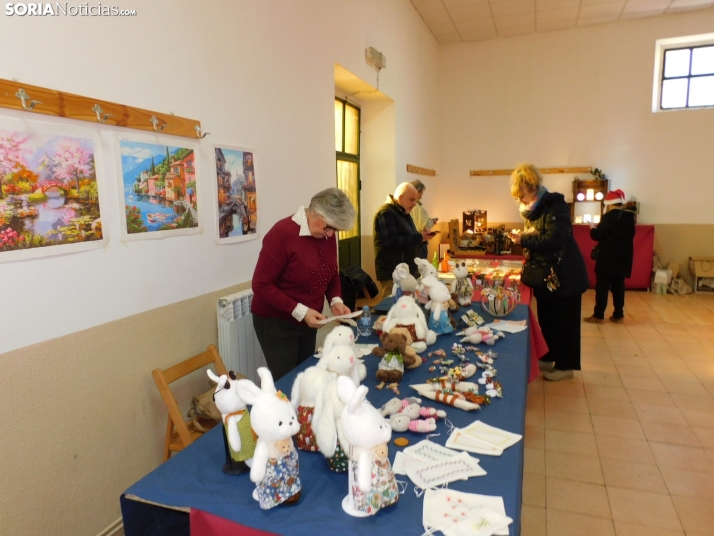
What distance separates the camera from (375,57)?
476 cm

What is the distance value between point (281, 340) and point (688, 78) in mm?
7443

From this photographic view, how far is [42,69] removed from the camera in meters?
1.74

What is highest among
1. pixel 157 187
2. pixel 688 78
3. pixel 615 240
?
pixel 688 78

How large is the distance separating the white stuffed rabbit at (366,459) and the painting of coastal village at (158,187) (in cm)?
146

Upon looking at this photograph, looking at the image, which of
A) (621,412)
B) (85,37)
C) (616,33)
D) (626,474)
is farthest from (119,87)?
(616,33)

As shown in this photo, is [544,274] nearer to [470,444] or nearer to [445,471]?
[470,444]

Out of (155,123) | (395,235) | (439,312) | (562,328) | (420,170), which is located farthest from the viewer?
(420,170)

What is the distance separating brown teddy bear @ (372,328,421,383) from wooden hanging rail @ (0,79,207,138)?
1421 millimetres

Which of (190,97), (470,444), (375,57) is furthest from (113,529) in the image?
(375,57)

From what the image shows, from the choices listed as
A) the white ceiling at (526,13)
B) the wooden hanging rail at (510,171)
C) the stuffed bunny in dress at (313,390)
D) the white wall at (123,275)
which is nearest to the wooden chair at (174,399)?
the white wall at (123,275)

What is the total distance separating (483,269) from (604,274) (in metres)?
1.72

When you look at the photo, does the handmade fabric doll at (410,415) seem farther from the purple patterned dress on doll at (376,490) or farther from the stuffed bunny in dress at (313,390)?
the purple patterned dress on doll at (376,490)

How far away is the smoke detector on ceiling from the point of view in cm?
466

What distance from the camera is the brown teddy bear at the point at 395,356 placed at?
1.99 m
